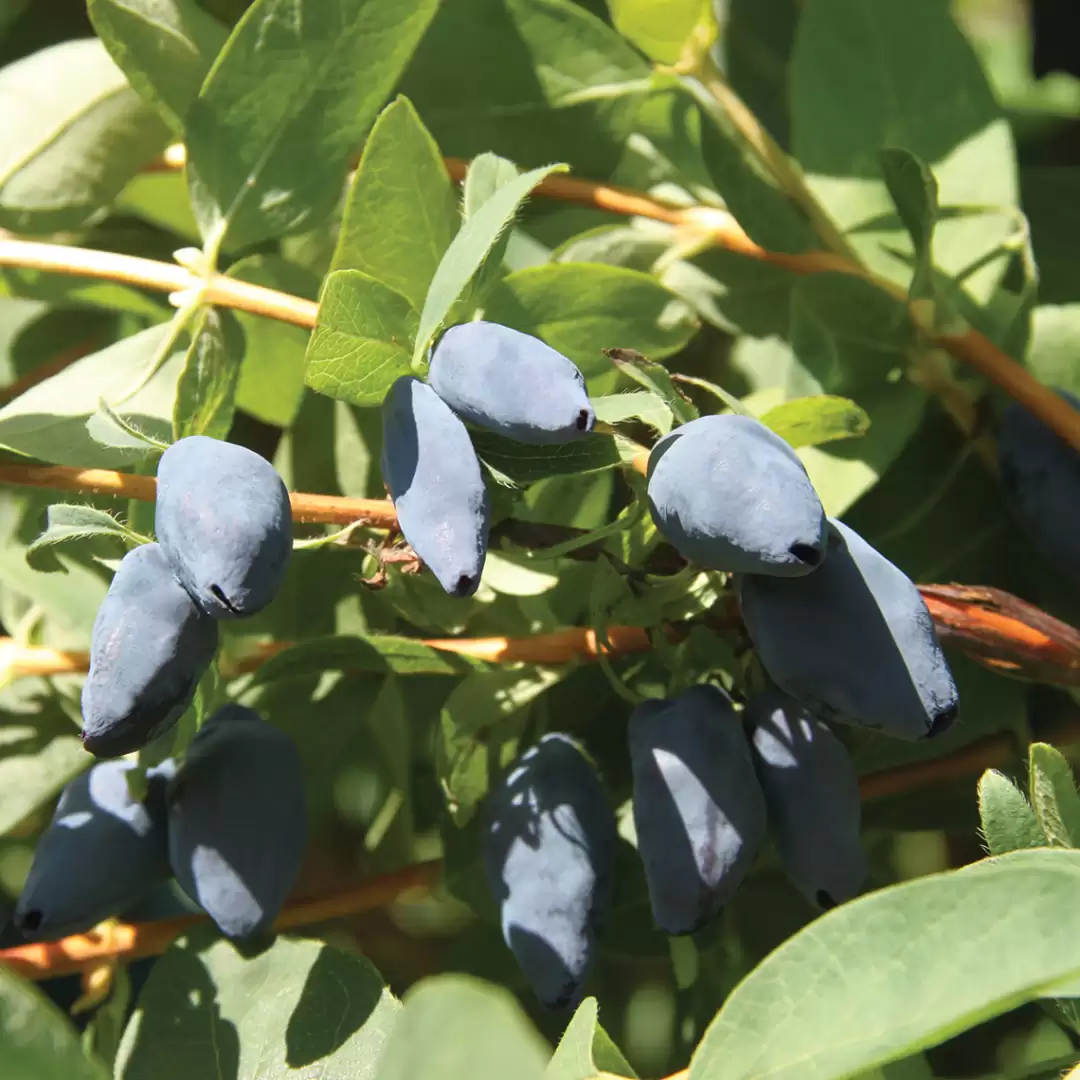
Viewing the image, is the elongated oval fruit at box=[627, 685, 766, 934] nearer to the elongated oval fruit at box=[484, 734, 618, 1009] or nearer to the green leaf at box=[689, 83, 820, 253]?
the elongated oval fruit at box=[484, 734, 618, 1009]

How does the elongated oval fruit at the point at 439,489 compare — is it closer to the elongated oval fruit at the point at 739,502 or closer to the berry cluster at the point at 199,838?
the elongated oval fruit at the point at 739,502

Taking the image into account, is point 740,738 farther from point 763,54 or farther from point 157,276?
point 763,54

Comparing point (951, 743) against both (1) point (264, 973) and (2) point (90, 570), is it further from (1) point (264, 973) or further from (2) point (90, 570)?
(2) point (90, 570)

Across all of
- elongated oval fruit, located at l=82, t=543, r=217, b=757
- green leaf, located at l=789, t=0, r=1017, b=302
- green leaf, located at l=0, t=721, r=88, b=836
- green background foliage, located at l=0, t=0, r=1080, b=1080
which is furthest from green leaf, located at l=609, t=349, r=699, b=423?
green leaf, located at l=0, t=721, r=88, b=836

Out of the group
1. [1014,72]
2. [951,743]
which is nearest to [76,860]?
[951,743]

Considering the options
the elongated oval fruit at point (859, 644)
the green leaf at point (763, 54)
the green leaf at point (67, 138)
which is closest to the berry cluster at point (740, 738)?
the elongated oval fruit at point (859, 644)
